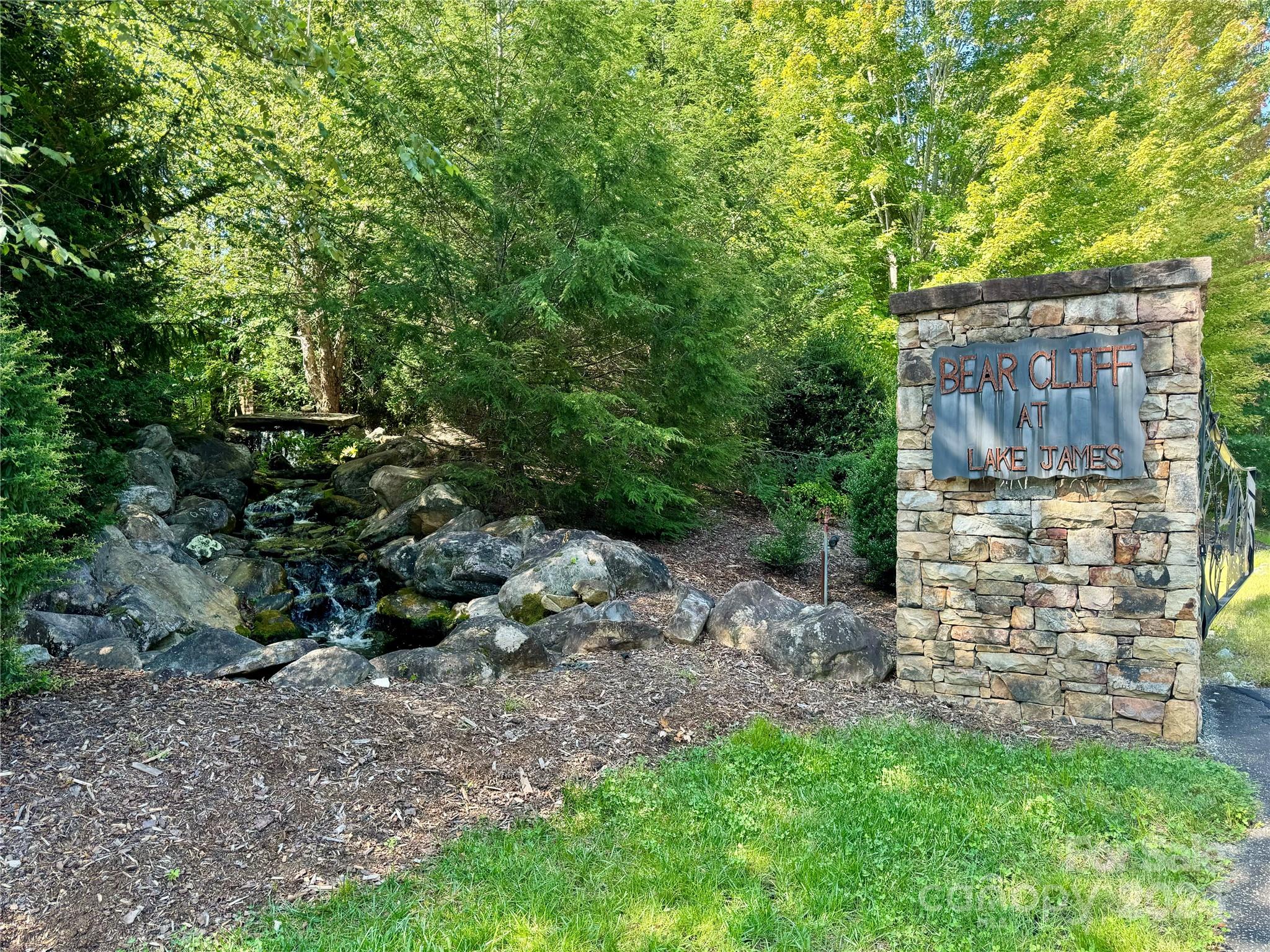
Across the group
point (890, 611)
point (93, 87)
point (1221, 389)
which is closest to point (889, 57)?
point (1221, 389)

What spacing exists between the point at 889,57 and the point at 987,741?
1071 cm

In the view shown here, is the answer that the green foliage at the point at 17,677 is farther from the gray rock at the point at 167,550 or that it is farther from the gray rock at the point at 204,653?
the gray rock at the point at 167,550

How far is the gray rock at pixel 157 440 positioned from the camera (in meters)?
8.97

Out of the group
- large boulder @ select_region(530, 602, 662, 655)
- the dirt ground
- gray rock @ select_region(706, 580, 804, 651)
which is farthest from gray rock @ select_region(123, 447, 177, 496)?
gray rock @ select_region(706, 580, 804, 651)

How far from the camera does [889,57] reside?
11.3 m

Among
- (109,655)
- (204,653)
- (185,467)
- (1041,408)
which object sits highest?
(1041,408)

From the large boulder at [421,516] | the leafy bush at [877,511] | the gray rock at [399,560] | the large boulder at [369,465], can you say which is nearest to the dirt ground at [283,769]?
the leafy bush at [877,511]

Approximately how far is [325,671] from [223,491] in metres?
5.72

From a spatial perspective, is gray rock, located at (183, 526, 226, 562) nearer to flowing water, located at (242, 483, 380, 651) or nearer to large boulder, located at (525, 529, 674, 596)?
flowing water, located at (242, 483, 380, 651)

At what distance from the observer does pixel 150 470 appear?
335 inches

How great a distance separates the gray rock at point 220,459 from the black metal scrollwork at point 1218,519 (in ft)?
33.1

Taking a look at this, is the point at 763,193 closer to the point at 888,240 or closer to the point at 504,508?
the point at 888,240

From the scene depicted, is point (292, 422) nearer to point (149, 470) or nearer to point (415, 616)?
point (149, 470)

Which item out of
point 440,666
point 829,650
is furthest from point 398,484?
point 829,650
